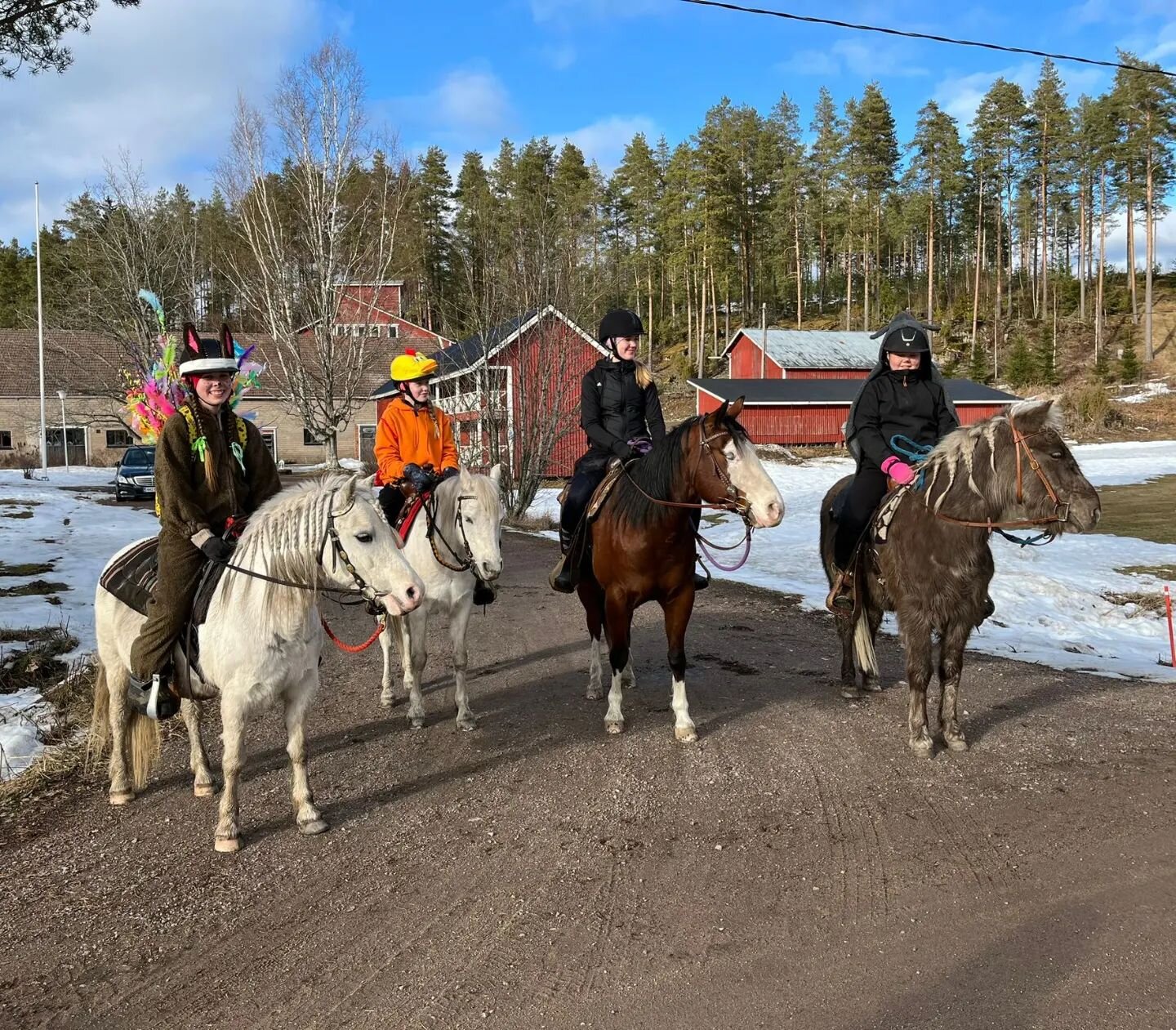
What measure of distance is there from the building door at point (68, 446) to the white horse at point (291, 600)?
45557mm

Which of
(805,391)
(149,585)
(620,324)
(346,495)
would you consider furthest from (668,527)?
(805,391)

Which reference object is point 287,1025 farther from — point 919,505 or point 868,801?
point 919,505

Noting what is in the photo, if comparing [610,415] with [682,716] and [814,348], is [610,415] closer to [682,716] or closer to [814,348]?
[682,716]

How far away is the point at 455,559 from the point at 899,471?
315 centimetres

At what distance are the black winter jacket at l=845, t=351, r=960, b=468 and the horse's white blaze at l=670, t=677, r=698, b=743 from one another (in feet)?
7.27

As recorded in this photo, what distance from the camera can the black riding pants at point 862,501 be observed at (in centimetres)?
598

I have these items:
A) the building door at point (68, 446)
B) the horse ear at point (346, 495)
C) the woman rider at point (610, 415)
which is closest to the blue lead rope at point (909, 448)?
the woman rider at point (610, 415)

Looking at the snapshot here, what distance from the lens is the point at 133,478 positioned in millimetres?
25641

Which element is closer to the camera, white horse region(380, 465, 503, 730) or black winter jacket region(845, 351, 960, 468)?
white horse region(380, 465, 503, 730)

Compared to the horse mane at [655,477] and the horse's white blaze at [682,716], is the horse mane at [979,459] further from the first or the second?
the horse's white blaze at [682,716]

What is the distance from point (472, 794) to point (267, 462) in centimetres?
233

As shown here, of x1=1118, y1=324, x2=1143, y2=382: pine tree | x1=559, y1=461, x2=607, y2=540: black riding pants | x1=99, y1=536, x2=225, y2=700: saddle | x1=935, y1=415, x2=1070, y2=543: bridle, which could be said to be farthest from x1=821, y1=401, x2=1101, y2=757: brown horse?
x1=1118, y1=324, x2=1143, y2=382: pine tree

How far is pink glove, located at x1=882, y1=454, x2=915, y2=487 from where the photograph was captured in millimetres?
5301

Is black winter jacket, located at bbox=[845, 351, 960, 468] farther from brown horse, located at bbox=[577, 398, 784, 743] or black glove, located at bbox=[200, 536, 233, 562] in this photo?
black glove, located at bbox=[200, 536, 233, 562]
